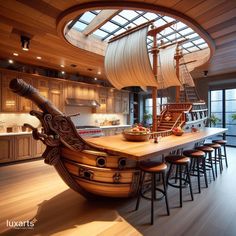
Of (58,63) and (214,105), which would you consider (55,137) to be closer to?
(58,63)

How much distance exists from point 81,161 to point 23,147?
3106 millimetres

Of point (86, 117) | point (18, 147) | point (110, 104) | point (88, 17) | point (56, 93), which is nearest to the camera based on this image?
point (88, 17)

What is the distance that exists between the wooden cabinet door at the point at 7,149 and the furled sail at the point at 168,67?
428cm

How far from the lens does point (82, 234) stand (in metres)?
1.93

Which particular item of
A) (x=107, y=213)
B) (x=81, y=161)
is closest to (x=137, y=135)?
(x=81, y=161)

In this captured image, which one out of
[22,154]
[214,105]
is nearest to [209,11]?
[22,154]

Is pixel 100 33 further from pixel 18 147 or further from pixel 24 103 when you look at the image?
pixel 18 147

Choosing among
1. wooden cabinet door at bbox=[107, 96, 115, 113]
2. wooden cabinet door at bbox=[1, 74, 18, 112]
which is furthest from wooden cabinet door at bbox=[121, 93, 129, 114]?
wooden cabinet door at bbox=[1, 74, 18, 112]

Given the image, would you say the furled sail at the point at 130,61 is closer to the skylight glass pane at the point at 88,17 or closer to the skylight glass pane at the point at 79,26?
the skylight glass pane at the point at 88,17

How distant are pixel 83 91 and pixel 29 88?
440cm

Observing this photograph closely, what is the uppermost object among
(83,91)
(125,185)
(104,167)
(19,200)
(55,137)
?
(83,91)

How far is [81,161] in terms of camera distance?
7.70 feet
